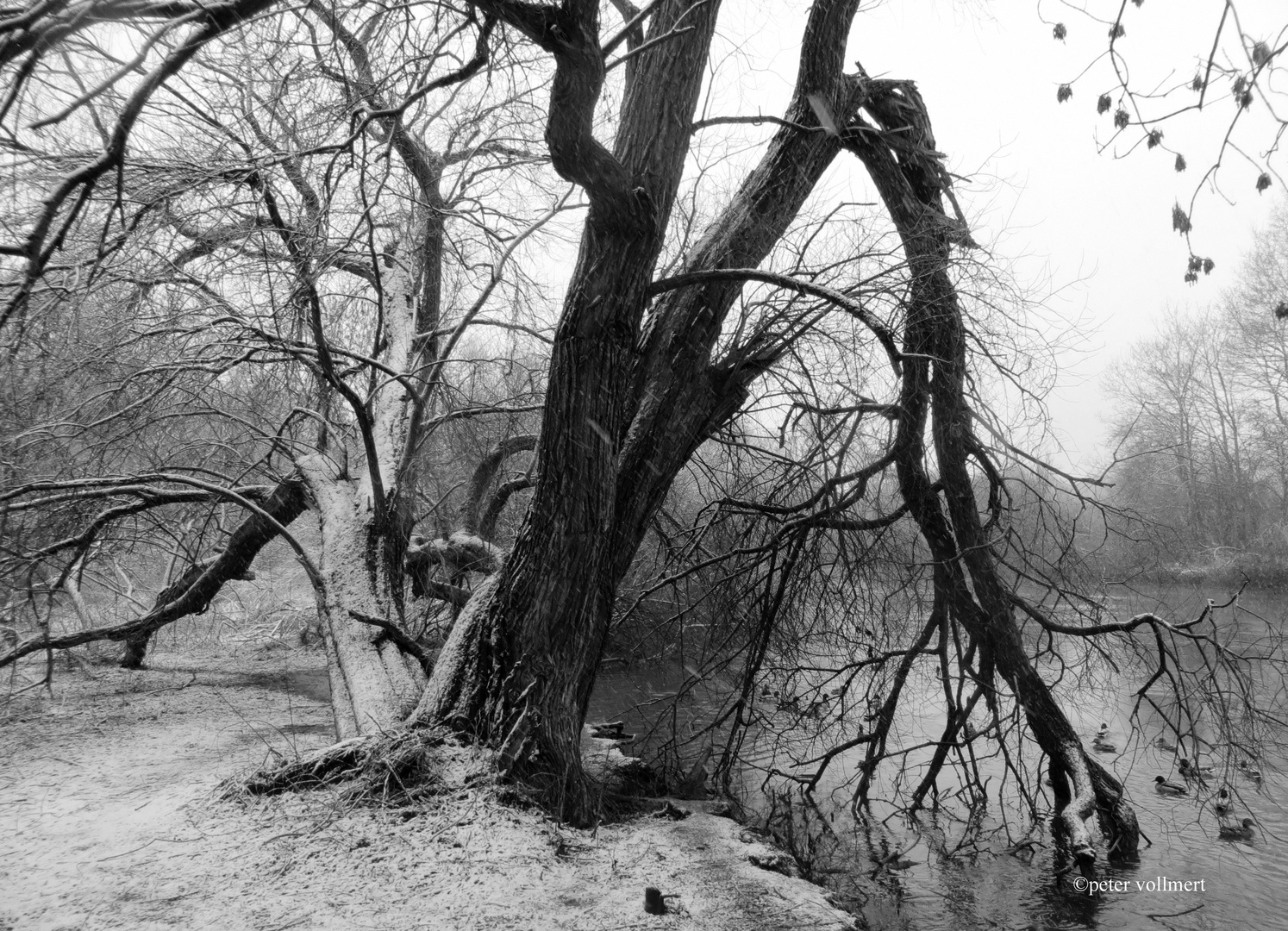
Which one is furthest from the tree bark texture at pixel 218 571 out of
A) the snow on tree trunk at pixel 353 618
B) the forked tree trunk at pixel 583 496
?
the forked tree trunk at pixel 583 496

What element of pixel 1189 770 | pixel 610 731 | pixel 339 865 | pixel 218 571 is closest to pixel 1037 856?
pixel 1189 770

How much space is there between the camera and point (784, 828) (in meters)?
5.68

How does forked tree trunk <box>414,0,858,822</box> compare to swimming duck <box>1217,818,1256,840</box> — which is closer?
forked tree trunk <box>414,0,858,822</box>

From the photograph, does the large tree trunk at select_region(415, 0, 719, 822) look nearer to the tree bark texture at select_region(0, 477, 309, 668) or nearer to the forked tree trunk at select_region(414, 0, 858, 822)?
the forked tree trunk at select_region(414, 0, 858, 822)

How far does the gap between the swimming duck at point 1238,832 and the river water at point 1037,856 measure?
0.09 ft

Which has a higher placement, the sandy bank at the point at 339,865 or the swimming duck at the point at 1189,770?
the swimming duck at the point at 1189,770

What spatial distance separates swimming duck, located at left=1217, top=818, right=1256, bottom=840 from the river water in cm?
3

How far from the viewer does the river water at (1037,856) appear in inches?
177

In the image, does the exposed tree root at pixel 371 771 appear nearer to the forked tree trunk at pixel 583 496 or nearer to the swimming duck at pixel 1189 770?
the forked tree trunk at pixel 583 496

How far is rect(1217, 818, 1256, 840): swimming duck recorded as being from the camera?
5.31 meters

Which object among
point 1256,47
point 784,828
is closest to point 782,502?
point 784,828

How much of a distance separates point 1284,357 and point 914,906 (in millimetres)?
22992

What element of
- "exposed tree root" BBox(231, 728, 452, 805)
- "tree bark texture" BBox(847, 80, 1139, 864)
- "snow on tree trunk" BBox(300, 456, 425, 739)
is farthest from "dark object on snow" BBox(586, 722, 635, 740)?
"exposed tree root" BBox(231, 728, 452, 805)

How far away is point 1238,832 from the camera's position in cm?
532
